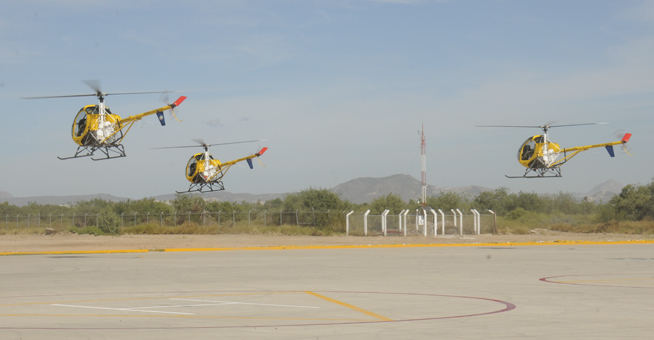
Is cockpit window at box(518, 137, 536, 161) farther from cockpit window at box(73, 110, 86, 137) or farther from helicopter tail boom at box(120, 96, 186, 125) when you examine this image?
cockpit window at box(73, 110, 86, 137)

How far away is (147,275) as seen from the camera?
16703 mm

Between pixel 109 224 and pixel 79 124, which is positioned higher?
pixel 79 124

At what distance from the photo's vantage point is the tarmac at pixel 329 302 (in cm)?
803

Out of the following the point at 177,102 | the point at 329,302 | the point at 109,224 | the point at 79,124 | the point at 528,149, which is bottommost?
the point at 329,302

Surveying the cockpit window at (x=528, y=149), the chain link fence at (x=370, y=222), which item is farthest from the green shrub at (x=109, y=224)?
the cockpit window at (x=528, y=149)

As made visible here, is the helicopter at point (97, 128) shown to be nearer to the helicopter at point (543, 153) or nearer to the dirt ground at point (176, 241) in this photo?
the dirt ground at point (176, 241)

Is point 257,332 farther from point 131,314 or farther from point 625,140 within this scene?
point 625,140

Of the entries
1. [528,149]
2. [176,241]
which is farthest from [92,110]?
[528,149]

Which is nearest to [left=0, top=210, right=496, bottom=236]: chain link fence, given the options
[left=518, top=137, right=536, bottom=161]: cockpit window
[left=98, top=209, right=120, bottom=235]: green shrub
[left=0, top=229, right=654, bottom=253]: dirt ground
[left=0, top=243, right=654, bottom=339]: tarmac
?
[left=0, top=229, right=654, bottom=253]: dirt ground

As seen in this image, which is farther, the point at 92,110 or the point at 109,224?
the point at 109,224

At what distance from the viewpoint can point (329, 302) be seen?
11.0m

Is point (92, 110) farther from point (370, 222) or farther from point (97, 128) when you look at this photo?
point (370, 222)

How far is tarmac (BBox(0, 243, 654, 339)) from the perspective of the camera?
26.3ft

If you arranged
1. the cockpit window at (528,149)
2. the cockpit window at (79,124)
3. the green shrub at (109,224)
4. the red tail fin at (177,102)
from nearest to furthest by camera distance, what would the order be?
the cockpit window at (79,124)
the red tail fin at (177,102)
the green shrub at (109,224)
the cockpit window at (528,149)
